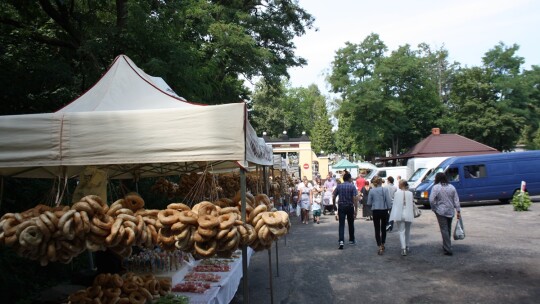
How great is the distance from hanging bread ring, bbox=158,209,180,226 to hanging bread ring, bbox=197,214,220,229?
0.64ft

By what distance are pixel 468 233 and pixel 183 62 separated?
30.9 feet

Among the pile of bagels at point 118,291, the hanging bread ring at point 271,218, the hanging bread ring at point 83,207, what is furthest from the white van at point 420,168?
the hanging bread ring at point 83,207

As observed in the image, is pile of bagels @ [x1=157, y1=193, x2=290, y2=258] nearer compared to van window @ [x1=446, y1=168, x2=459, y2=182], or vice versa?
pile of bagels @ [x1=157, y1=193, x2=290, y2=258]

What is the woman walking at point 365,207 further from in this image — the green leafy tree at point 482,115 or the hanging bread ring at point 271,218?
the green leafy tree at point 482,115

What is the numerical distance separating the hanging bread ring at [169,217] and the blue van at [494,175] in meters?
18.9

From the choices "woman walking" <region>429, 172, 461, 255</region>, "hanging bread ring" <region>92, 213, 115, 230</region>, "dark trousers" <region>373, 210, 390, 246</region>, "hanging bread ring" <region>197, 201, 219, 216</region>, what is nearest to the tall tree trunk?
"dark trousers" <region>373, 210, 390, 246</region>

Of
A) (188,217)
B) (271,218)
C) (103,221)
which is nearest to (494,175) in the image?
(271,218)

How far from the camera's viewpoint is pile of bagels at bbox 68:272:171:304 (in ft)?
13.9

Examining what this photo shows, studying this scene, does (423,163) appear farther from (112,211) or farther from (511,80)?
(112,211)

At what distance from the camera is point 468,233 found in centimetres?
1258

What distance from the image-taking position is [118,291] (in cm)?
432

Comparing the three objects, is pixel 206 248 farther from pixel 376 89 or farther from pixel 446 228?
pixel 376 89

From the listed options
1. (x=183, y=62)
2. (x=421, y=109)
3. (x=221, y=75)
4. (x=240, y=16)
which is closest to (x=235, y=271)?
(x=183, y=62)

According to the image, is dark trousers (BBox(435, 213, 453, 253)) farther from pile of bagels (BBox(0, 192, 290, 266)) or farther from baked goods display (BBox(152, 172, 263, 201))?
pile of bagels (BBox(0, 192, 290, 266))
